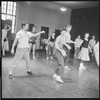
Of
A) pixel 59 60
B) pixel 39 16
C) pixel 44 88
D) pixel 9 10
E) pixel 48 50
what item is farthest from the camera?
pixel 39 16

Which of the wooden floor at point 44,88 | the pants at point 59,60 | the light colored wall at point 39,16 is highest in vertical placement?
the light colored wall at point 39,16

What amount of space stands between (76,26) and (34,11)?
3957 mm

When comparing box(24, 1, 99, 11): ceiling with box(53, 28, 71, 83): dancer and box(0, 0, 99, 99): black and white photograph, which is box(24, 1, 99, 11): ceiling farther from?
box(53, 28, 71, 83): dancer

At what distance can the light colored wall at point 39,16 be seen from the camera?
10969 mm

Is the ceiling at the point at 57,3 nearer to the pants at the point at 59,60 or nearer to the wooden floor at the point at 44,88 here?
the pants at the point at 59,60

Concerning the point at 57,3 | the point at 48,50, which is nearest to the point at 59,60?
the point at 48,50

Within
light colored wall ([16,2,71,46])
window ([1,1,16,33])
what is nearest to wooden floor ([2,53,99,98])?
window ([1,1,16,33])

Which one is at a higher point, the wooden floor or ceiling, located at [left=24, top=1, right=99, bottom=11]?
ceiling, located at [left=24, top=1, right=99, bottom=11]

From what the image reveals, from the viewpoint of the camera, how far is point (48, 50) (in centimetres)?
810

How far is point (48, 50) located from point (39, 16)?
461 centimetres

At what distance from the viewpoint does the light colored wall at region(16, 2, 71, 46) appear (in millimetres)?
10969

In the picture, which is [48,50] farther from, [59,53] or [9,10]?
[9,10]

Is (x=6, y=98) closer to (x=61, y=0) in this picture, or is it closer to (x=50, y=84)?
(x=50, y=84)

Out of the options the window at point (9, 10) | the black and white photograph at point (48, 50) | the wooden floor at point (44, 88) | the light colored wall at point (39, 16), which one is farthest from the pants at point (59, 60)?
the window at point (9, 10)
